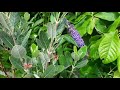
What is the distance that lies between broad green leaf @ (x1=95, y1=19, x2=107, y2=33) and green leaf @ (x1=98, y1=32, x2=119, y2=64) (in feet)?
0.34

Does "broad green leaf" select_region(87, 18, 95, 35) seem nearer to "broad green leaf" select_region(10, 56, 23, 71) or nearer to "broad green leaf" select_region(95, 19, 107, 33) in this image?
"broad green leaf" select_region(95, 19, 107, 33)

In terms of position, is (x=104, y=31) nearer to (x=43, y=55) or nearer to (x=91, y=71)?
(x=91, y=71)

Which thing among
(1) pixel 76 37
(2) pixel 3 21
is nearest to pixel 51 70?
(2) pixel 3 21

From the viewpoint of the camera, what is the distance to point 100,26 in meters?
1.23

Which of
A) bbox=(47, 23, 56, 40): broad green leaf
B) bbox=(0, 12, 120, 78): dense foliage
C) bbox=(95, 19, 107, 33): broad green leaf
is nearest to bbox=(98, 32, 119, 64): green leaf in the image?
bbox=(0, 12, 120, 78): dense foliage

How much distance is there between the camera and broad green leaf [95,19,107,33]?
1213 millimetres

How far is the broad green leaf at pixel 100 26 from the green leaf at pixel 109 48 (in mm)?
102

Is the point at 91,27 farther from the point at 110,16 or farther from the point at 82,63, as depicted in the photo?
the point at 82,63

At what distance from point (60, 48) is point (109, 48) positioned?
0.74 feet

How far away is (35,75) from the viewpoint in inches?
28.1

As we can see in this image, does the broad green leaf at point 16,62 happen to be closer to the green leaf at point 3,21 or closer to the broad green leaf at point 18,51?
the broad green leaf at point 18,51

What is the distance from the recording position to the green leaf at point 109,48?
105 centimetres

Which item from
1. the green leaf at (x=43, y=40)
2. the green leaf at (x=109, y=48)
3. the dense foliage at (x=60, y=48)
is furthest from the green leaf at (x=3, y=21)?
the green leaf at (x=109, y=48)
